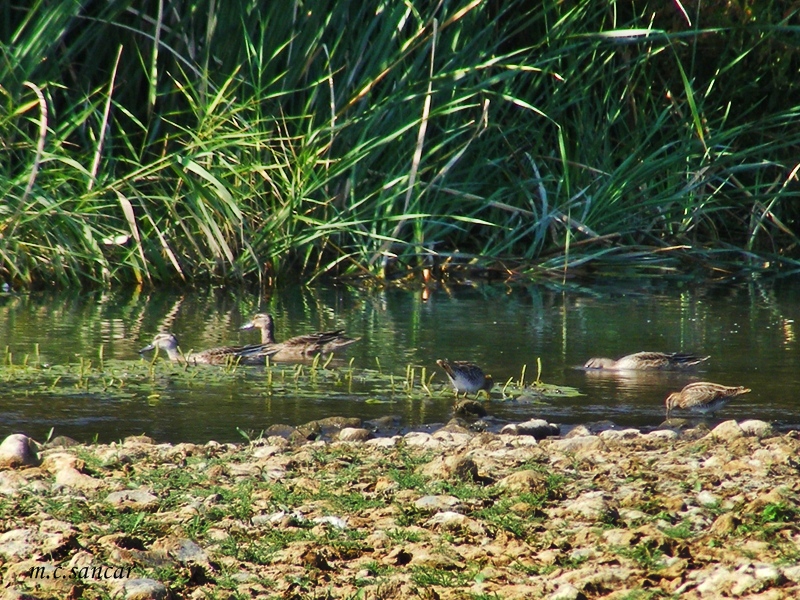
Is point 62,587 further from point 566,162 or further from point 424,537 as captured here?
point 566,162

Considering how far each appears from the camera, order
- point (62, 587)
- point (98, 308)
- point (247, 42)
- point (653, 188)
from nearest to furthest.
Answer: point (62, 587) < point (98, 308) < point (247, 42) < point (653, 188)

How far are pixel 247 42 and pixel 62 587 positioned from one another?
9882 millimetres

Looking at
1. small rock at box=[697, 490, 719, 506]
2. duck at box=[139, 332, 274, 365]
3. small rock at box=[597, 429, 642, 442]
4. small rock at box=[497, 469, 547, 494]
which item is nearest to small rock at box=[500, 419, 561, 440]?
small rock at box=[597, 429, 642, 442]

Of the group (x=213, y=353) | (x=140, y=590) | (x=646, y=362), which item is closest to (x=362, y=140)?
(x=213, y=353)

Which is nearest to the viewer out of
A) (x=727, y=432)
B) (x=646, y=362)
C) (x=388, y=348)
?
(x=727, y=432)

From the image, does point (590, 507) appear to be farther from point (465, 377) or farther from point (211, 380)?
point (211, 380)

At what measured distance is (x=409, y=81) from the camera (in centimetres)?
1412

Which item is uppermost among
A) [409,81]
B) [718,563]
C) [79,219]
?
[409,81]

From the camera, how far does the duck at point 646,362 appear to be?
920 cm

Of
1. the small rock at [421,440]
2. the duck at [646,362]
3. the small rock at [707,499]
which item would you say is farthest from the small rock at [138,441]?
the duck at [646,362]

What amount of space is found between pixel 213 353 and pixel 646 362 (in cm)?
308

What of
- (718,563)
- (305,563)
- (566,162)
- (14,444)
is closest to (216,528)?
(305,563)

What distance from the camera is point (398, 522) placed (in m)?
4.57

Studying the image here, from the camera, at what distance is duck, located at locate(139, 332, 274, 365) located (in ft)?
30.3
